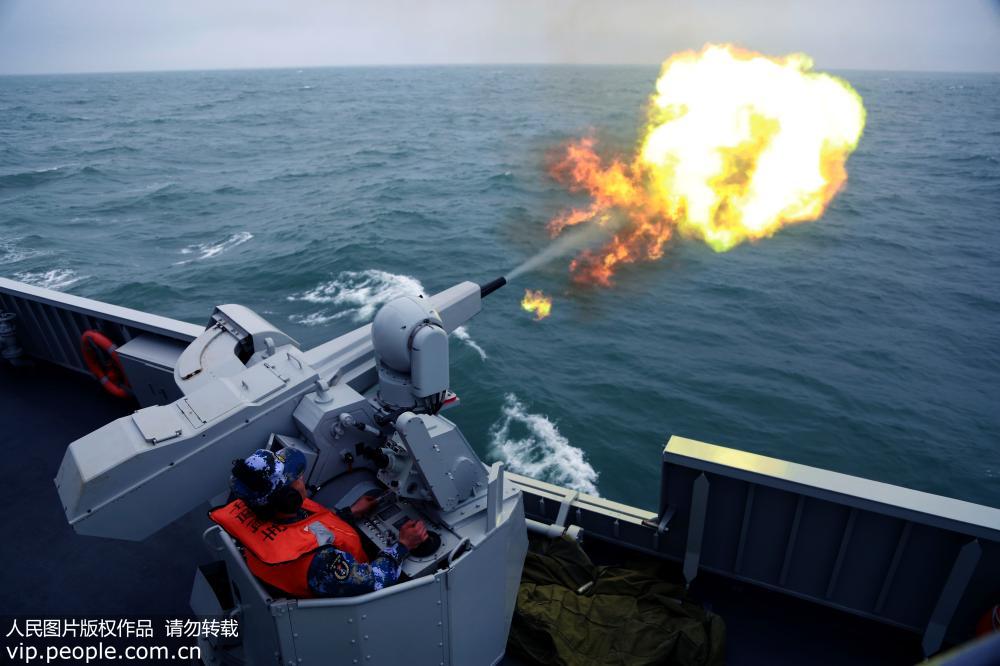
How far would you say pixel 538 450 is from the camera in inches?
519

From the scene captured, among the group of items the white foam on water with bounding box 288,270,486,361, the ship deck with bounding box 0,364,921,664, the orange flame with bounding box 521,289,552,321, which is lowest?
the orange flame with bounding box 521,289,552,321

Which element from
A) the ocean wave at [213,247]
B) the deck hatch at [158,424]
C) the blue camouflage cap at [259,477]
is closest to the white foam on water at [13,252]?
the ocean wave at [213,247]

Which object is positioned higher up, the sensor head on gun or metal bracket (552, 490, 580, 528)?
the sensor head on gun

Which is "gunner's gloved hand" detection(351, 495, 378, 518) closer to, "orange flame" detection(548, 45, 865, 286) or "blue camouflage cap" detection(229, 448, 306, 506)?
"blue camouflage cap" detection(229, 448, 306, 506)

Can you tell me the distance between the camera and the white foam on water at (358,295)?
18.6 metres

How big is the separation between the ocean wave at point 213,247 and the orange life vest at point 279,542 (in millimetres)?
24707

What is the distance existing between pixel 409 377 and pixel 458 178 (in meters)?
34.9

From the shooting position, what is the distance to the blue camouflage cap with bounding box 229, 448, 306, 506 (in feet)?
11.6

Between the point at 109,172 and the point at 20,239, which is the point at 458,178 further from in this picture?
the point at 109,172

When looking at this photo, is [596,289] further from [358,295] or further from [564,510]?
[564,510]

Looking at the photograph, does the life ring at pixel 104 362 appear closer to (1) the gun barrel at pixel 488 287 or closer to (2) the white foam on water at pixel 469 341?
(1) the gun barrel at pixel 488 287

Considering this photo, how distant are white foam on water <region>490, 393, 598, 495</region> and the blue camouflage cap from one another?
882cm

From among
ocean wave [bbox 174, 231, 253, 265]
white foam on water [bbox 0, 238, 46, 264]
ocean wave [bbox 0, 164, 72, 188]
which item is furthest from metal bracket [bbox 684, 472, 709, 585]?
ocean wave [bbox 0, 164, 72, 188]

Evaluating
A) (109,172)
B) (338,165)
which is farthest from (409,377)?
(109,172)
